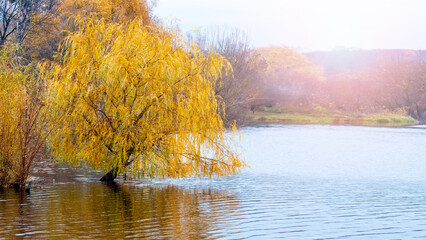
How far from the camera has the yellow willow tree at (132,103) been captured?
12.5 metres

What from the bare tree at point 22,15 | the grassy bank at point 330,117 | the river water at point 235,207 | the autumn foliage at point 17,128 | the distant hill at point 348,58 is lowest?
the river water at point 235,207

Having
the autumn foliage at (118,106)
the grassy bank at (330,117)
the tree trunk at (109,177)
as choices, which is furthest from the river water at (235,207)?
the grassy bank at (330,117)

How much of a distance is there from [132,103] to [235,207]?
12.0 ft

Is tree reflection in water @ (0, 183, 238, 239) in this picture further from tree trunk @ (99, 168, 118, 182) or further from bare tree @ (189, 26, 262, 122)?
bare tree @ (189, 26, 262, 122)

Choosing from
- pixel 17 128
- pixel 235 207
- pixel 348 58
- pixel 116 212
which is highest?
pixel 348 58

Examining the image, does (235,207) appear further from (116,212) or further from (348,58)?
(348,58)

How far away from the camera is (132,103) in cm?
1263

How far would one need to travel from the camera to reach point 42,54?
29781mm

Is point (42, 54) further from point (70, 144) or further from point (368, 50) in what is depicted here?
point (368, 50)

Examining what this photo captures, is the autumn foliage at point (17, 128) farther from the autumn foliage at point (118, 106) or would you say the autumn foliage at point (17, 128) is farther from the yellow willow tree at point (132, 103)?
the yellow willow tree at point (132, 103)

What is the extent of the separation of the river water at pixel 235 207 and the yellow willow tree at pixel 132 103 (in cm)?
96

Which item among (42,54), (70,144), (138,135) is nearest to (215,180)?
(138,135)

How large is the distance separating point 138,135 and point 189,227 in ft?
13.9

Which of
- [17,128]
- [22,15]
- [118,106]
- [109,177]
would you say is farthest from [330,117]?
[17,128]
